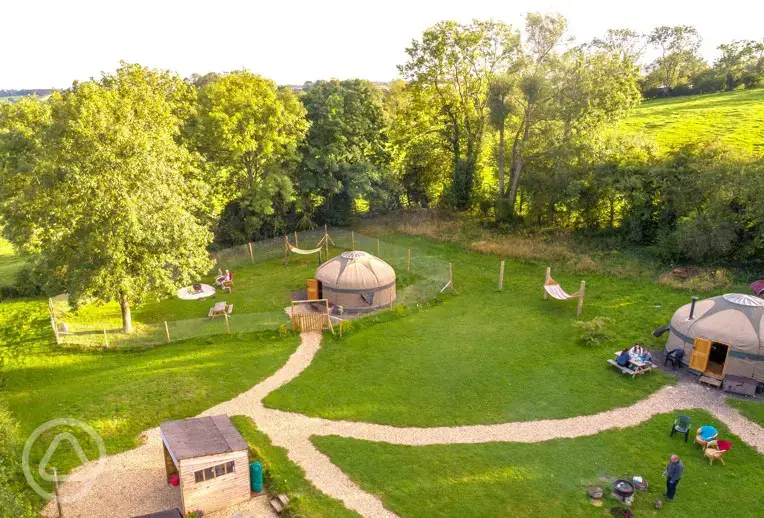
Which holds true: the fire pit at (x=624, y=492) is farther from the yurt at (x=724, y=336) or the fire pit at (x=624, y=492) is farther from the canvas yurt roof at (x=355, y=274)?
the canvas yurt roof at (x=355, y=274)

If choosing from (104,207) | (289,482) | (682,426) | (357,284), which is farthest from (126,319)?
(682,426)

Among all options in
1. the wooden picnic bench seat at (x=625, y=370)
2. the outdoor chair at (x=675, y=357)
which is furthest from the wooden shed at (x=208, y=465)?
the outdoor chair at (x=675, y=357)

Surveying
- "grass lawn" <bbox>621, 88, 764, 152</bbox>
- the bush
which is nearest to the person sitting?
the bush

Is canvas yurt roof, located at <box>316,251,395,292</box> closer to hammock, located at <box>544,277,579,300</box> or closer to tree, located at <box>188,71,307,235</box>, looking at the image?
hammock, located at <box>544,277,579,300</box>

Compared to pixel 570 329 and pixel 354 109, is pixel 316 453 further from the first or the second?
pixel 354 109

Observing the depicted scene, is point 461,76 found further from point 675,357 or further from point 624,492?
point 624,492

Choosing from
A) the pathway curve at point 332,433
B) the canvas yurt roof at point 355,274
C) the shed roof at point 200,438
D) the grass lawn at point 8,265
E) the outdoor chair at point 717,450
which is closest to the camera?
the shed roof at point 200,438

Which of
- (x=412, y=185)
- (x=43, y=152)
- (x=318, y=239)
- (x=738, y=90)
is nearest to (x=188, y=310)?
(x=43, y=152)
